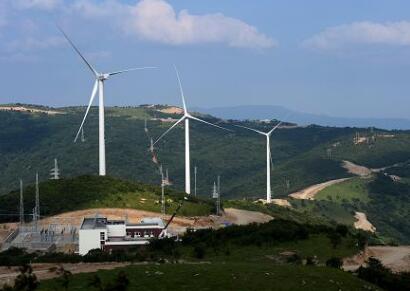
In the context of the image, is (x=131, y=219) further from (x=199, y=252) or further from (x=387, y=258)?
(x=387, y=258)

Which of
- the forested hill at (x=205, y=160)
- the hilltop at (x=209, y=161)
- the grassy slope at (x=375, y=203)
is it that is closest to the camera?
A: the grassy slope at (x=375, y=203)

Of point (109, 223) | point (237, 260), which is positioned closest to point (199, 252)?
point (237, 260)

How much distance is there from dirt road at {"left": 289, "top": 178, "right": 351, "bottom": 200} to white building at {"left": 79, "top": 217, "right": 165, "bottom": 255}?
6357 cm

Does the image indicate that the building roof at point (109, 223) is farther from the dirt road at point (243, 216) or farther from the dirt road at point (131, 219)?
the dirt road at point (243, 216)

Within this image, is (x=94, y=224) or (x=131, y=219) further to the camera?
(x=131, y=219)

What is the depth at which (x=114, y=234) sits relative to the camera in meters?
58.8

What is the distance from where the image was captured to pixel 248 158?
187 m

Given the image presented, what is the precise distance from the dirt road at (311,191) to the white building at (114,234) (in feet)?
209

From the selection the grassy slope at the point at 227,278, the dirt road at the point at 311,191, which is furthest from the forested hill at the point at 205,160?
the grassy slope at the point at 227,278

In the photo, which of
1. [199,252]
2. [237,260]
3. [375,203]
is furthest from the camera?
[375,203]

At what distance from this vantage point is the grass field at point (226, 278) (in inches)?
1064

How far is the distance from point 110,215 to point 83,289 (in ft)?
152

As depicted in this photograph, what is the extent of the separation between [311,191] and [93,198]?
2493 inches

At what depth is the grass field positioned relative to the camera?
88.6 feet
